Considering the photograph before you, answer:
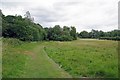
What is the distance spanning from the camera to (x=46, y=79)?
11078 millimetres

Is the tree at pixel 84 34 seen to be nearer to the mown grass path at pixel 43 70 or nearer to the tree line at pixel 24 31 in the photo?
the tree line at pixel 24 31

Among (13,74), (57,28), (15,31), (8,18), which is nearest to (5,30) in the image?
(15,31)

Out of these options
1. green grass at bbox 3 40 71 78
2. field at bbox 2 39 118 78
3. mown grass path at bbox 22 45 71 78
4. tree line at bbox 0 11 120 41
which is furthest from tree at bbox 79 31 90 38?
mown grass path at bbox 22 45 71 78

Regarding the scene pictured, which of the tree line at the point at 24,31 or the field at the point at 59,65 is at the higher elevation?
the tree line at the point at 24,31

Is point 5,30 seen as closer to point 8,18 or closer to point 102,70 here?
point 8,18

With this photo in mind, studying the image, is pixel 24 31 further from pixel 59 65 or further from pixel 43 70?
pixel 43 70

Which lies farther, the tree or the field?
the tree

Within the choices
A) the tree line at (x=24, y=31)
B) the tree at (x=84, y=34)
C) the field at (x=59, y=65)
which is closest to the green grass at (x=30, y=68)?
the field at (x=59, y=65)

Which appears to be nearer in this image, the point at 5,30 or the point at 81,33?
the point at 5,30

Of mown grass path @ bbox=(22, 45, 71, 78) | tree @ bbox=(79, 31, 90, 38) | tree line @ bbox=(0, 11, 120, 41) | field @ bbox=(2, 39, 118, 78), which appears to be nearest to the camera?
mown grass path @ bbox=(22, 45, 71, 78)

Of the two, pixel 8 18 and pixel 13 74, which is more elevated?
pixel 8 18

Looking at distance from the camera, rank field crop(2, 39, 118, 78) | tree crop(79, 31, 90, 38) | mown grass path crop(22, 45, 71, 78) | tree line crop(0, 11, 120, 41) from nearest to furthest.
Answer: mown grass path crop(22, 45, 71, 78)
field crop(2, 39, 118, 78)
tree line crop(0, 11, 120, 41)
tree crop(79, 31, 90, 38)

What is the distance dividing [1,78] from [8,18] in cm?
6948

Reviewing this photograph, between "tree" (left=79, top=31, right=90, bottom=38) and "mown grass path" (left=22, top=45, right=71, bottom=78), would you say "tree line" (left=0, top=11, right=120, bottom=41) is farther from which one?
"mown grass path" (left=22, top=45, right=71, bottom=78)
